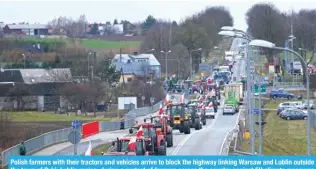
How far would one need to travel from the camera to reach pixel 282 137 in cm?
5888

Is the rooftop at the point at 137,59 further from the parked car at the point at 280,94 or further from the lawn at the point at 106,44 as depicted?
the lawn at the point at 106,44

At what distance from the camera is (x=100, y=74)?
105m

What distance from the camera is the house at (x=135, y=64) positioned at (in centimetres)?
12131

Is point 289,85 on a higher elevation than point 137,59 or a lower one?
lower

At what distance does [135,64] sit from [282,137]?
69.4 meters

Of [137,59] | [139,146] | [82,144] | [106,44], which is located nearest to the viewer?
[139,146]

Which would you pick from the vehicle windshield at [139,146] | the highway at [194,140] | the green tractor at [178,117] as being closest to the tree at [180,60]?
the highway at [194,140]

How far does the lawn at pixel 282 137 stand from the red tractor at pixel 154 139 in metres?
7.48

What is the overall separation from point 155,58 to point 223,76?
846 inches

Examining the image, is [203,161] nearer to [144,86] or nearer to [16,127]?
[16,127]

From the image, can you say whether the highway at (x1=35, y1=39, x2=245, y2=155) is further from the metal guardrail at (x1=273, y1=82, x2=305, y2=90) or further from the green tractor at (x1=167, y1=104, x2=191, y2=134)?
the metal guardrail at (x1=273, y1=82, x2=305, y2=90)

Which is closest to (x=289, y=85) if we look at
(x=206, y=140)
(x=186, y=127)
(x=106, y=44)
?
(x=186, y=127)

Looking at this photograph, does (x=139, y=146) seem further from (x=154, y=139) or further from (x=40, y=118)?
(x=40, y=118)

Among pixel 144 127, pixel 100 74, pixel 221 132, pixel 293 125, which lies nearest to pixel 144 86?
pixel 100 74
